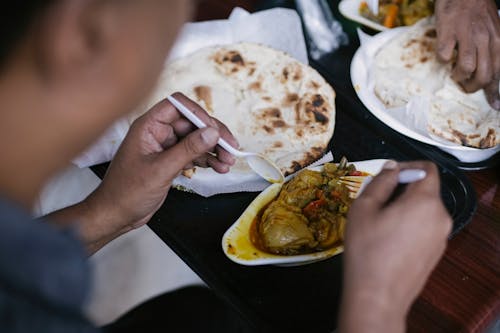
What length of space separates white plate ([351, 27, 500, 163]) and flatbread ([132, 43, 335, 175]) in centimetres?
10

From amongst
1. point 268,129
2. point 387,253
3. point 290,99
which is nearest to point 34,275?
point 387,253

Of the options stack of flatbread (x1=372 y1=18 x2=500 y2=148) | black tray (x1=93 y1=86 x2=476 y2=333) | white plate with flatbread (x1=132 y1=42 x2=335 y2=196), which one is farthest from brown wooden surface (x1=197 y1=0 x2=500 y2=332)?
white plate with flatbread (x1=132 y1=42 x2=335 y2=196)

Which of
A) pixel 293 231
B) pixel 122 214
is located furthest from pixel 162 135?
pixel 293 231

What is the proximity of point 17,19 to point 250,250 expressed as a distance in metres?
0.73

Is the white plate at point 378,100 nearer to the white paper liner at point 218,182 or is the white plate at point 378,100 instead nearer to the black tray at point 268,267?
the black tray at point 268,267

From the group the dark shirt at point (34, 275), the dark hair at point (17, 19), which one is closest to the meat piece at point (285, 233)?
the dark shirt at point (34, 275)

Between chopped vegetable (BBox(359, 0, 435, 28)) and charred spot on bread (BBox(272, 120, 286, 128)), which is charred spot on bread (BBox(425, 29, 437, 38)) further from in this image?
charred spot on bread (BBox(272, 120, 286, 128))

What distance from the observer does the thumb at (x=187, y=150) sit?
3.34ft

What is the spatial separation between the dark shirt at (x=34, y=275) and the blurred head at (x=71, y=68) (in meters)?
0.05

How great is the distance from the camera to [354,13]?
1.74 meters

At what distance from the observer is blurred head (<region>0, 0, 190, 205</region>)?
0.41m

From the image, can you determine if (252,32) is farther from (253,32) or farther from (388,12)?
(388,12)

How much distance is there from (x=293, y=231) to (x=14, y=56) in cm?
73

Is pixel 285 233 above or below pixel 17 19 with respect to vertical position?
below
